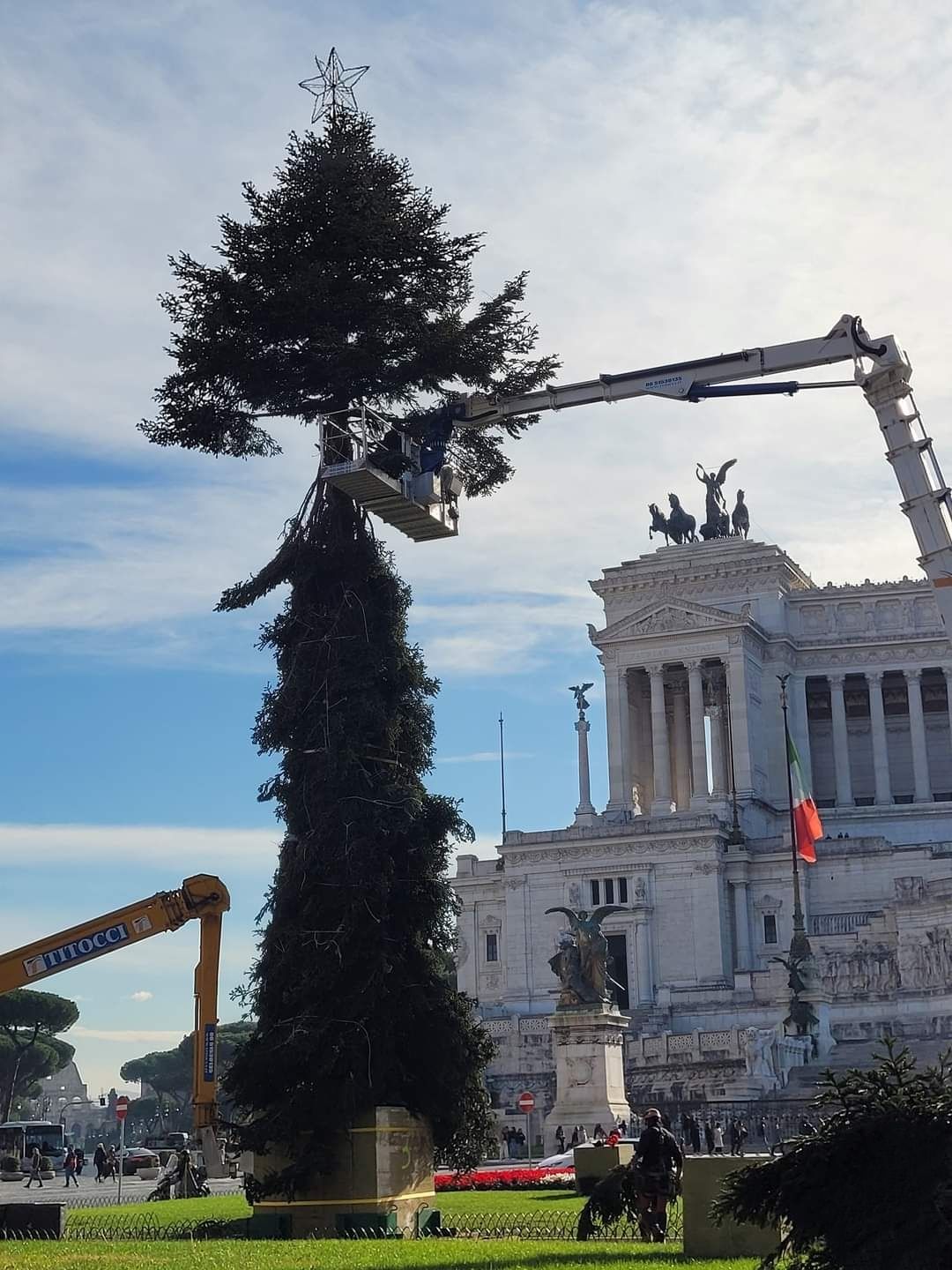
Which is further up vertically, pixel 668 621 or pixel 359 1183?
pixel 668 621

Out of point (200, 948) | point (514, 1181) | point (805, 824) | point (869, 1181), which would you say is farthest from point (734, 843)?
point (869, 1181)

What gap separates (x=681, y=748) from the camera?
99188 mm

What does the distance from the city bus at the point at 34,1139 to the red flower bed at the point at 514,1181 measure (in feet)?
126

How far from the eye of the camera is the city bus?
71625mm

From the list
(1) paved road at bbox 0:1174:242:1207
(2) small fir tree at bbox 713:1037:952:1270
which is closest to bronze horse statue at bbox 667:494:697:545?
(1) paved road at bbox 0:1174:242:1207

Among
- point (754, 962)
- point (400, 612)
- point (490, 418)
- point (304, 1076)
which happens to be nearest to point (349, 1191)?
point (304, 1076)

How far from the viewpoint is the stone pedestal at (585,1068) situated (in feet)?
155

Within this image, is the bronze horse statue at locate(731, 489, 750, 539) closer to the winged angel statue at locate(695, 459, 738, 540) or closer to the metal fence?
the winged angel statue at locate(695, 459, 738, 540)

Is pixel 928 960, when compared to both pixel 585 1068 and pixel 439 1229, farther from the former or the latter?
pixel 439 1229

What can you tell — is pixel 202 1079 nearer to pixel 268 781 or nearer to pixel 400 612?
pixel 268 781

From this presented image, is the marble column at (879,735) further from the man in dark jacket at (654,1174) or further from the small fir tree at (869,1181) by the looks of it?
the small fir tree at (869,1181)

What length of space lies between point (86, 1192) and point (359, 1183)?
2643cm

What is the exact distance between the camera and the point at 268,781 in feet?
92.8

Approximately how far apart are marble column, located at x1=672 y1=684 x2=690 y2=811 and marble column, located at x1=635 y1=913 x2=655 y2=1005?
2140 cm
